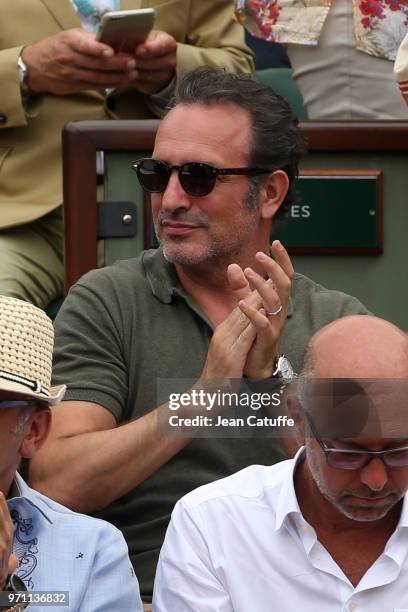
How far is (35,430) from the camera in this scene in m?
2.71

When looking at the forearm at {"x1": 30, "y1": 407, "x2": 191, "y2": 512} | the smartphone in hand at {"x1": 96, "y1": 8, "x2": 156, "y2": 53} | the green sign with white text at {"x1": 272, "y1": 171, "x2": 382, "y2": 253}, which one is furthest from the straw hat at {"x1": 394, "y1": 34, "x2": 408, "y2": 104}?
the forearm at {"x1": 30, "y1": 407, "x2": 191, "y2": 512}

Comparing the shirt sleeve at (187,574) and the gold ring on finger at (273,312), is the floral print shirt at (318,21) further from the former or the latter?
the shirt sleeve at (187,574)

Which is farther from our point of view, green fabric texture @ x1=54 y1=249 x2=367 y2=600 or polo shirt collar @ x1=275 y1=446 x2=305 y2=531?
green fabric texture @ x1=54 y1=249 x2=367 y2=600

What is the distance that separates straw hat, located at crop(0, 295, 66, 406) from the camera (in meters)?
2.60

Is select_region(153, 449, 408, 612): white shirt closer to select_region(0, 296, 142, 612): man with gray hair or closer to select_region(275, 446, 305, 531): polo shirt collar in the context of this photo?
select_region(275, 446, 305, 531): polo shirt collar

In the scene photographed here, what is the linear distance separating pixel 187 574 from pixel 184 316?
1038mm

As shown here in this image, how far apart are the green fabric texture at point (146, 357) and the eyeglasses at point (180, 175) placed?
192 millimetres

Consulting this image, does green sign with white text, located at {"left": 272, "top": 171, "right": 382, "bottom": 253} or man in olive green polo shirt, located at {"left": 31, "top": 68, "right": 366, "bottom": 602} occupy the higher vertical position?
man in olive green polo shirt, located at {"left": 31, "top": 68, "right": 366, "bottom": 602}

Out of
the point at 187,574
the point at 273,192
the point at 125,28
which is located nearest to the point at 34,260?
the point at 125,28

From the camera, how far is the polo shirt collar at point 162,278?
3.55 meters

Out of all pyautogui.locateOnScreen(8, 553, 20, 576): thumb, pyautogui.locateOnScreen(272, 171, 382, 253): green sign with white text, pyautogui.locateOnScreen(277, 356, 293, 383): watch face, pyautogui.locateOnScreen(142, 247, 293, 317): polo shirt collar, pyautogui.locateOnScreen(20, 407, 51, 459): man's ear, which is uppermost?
pyautogui.locateOnScreen(8, 553, 20, 576): thumb

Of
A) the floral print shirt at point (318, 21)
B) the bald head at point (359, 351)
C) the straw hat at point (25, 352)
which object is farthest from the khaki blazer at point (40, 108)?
the bald head at point (359, 351)

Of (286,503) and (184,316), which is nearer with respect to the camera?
(286,503)

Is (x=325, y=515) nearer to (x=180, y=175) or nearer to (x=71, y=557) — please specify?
(x=71, y=557)
